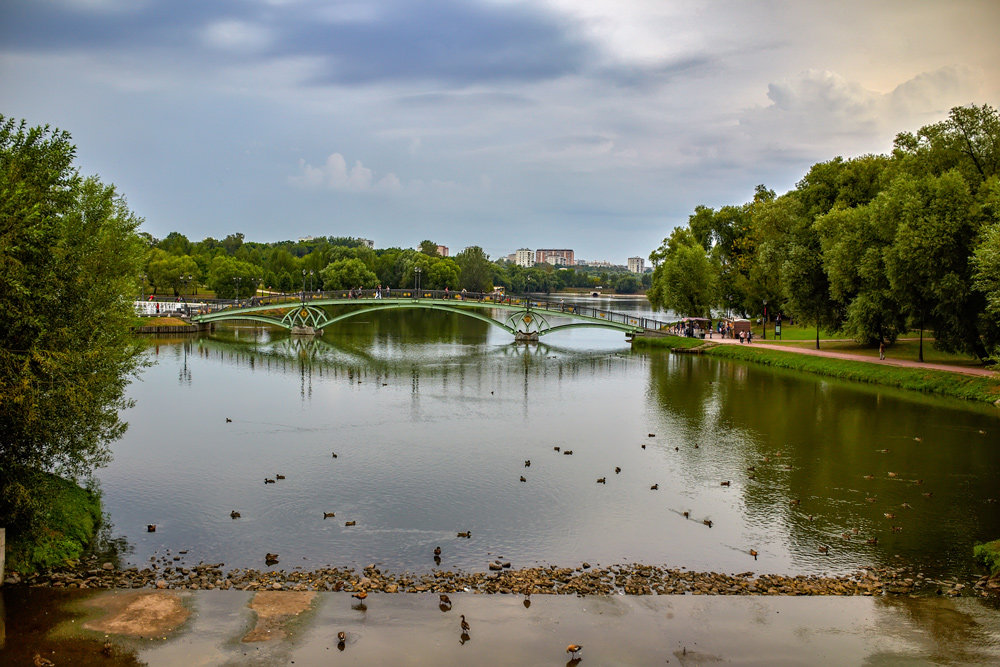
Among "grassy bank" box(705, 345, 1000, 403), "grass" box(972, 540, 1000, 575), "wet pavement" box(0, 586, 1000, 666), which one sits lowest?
A: "wet pavement" box(0, 586, 1000, 666)

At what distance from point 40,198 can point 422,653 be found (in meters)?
12.7

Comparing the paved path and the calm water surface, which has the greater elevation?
the paved path

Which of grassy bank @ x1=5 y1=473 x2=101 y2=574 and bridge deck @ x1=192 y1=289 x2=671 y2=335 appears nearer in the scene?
grassy bank @ x1=5 y1=473 x2=101 y2=574

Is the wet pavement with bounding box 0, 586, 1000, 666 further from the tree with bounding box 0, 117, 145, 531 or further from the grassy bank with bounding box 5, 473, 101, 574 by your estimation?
the tree with bounding box 0, 117, 145, 531

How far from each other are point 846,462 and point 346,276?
102 meters

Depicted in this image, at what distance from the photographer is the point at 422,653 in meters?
13.1

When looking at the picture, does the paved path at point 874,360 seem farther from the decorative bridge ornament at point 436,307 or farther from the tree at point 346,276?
the tree at point 346,276

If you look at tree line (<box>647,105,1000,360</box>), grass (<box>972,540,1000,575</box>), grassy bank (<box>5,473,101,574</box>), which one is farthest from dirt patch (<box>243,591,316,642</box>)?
tree line (<box>647,105,1000,360</box>)

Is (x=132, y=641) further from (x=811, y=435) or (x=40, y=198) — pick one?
(x=811, y=435)

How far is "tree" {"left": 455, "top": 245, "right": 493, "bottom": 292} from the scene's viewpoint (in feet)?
506

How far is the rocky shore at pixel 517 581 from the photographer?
15.6 m

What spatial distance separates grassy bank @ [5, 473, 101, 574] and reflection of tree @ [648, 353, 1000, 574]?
1676 centimetres

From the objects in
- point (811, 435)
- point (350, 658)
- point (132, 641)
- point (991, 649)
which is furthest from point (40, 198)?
point (811, 435)

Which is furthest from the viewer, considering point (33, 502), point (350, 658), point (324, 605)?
point (33, 502)
